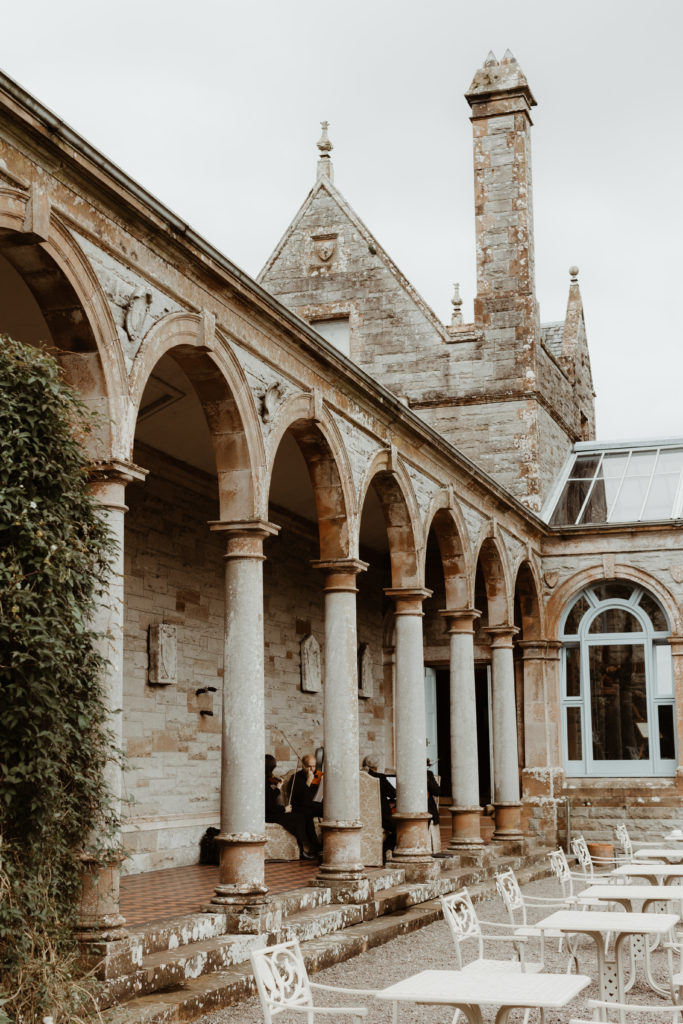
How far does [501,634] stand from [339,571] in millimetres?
5572

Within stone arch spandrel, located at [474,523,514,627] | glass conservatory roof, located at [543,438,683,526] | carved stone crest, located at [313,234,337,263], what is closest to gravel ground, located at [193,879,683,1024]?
stone arch spandrel, located at [474,523,514,627]

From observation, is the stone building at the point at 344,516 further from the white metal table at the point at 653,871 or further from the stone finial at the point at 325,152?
the white metal table at the point at 653,871

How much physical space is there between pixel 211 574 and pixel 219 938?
218 inches

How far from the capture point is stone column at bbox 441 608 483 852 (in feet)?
42.5

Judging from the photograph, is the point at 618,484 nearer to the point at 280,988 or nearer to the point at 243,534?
the point at 243,534

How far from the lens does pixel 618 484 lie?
18.8 m

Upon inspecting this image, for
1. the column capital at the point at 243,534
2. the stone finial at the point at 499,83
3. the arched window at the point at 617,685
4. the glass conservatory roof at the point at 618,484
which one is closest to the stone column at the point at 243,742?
the column capital at the point at 243,534

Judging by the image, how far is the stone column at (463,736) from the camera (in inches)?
511

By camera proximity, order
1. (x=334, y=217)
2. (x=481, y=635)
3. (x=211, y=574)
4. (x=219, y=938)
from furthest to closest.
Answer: (x=334, y=217) < (x=481, y=635) < (x=211, y=574) < (x=219, y=938)

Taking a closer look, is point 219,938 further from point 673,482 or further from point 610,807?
point 673,482

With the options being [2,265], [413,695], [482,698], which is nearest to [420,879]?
[413,695]

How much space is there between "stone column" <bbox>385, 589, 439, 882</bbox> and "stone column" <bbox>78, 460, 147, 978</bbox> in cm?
535

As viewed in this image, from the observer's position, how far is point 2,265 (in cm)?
733

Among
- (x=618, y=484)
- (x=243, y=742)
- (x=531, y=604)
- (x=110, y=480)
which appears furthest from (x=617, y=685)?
(x=110, y=480)
